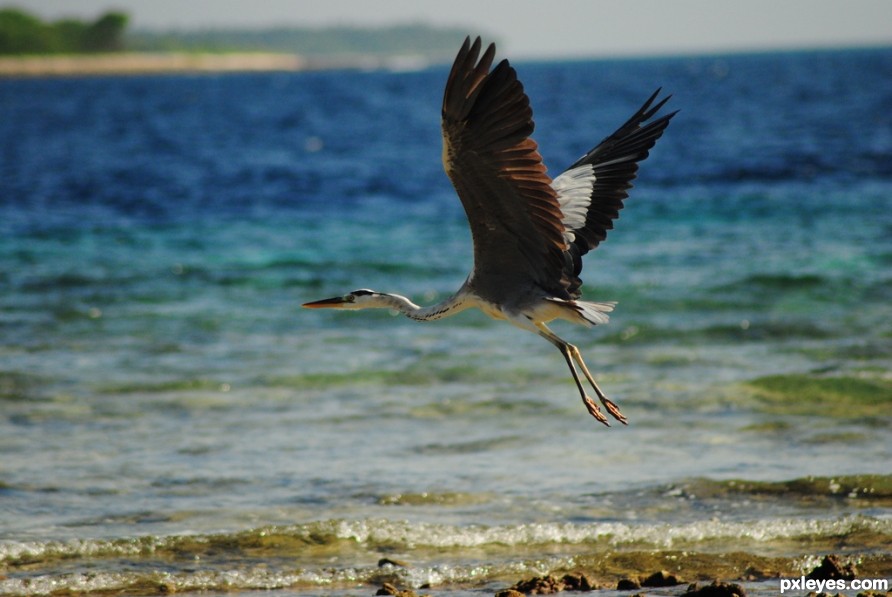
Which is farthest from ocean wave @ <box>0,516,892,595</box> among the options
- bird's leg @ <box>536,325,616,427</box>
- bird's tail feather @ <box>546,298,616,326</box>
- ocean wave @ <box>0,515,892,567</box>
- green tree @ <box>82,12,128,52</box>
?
green tree @ <box>82,12,128,52</box>

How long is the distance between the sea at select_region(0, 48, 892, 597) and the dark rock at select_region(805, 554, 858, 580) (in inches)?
4.4

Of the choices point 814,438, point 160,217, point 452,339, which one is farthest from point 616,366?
point 160,217

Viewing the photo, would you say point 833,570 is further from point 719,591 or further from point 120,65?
point 120,65

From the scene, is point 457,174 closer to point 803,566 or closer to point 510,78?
point 510,78

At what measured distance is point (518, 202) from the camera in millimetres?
6227

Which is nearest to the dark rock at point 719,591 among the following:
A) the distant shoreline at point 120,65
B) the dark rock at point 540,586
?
the dark rock at point 540,586

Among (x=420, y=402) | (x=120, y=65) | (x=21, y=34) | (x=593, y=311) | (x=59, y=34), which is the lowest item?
(x=420, y=402)

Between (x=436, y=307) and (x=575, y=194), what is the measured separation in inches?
45.3

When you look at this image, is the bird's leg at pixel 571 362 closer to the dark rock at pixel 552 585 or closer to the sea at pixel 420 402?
the sea at pixel 420 402

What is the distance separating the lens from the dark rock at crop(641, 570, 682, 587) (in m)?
5.64

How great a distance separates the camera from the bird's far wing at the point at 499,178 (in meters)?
5.59

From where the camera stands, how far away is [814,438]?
823 centimetres

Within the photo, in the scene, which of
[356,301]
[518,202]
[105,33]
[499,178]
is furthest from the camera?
[105,33]

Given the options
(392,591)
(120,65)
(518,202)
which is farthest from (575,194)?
(120,65)
